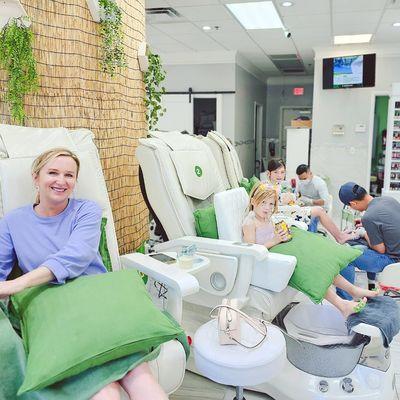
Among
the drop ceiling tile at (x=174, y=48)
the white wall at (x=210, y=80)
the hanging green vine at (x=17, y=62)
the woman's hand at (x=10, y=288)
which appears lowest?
the woman's hand at (x=10, y=288)

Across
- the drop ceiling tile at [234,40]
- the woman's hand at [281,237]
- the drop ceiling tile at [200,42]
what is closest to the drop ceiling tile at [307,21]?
the drop ceiling tile at [234,40]

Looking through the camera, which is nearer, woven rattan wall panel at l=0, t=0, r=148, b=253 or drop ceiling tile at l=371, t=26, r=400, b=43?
woven rattan wall panel at l=0, t=0, r=148, b=253

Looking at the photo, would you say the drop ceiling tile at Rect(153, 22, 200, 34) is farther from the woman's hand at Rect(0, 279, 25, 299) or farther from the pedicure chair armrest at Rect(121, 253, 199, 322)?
the woman's hand at Rect(0, 279, 25, 299)

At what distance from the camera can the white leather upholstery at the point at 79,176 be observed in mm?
1568

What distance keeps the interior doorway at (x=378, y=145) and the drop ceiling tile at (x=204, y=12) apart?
4326mm

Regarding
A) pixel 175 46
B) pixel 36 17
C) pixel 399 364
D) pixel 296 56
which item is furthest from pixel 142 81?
pixel 296 56

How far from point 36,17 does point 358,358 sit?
235cm

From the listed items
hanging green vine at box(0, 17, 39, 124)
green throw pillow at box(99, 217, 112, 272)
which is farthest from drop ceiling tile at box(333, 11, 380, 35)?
green throw pillow at box(99, 217, 112, 272)

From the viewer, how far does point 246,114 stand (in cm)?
907

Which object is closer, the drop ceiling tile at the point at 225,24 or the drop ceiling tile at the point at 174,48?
the drop ceiling tile at the point at 225,24

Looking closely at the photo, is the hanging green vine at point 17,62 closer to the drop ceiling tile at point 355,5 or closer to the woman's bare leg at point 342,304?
the woman's bare leg at point 342,304

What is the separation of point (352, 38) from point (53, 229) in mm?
5989

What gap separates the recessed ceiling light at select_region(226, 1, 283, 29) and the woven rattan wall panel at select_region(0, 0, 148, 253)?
6.60 ft

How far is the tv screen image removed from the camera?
6707mm
